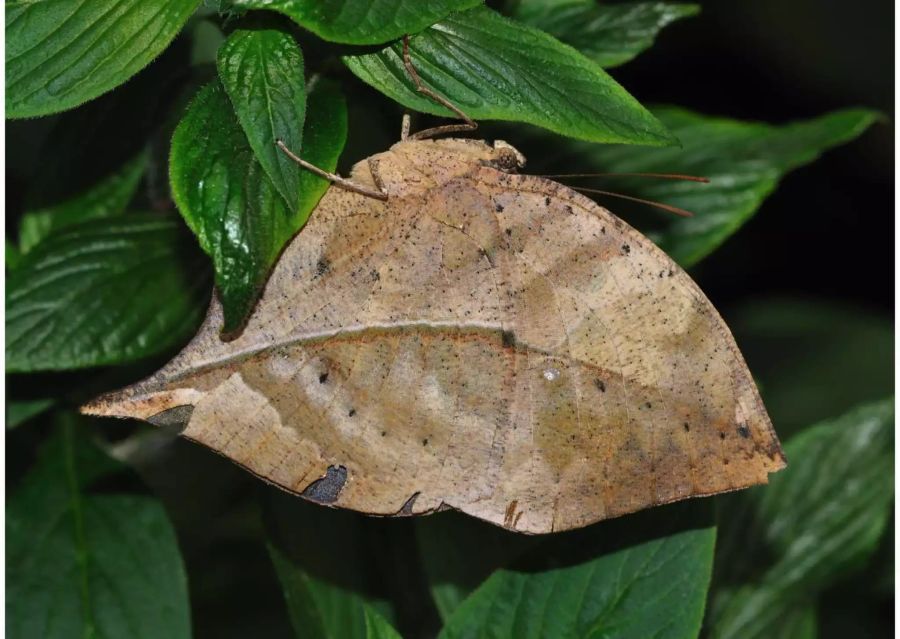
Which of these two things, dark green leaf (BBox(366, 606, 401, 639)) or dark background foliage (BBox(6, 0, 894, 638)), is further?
dark background foliage (BBox(6, 0, 894, 638))

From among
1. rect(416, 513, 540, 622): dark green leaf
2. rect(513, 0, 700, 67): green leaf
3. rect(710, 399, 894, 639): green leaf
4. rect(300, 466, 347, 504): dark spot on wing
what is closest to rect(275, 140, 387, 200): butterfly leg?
rect(300, 466, 347, 504): dark spot on wing

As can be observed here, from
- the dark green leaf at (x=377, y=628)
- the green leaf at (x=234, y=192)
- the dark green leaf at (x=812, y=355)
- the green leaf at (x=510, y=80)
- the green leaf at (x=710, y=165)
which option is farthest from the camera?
the dark green leaf at (x=812, y=355)

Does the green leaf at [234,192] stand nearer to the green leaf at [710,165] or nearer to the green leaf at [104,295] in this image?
the green leaf at [104,295]

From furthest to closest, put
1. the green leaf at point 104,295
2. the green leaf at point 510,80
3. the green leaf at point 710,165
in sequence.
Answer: the green leaf at point 710,165
the green leaf at point 104,295
the green leaf at point 510,80

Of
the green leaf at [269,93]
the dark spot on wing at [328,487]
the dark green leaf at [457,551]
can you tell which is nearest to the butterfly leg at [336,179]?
the green leaf at [269,93]

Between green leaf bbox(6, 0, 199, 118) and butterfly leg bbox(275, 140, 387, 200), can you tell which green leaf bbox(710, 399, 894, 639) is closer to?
butterfly leg bbox(275, 140, 387, 200)

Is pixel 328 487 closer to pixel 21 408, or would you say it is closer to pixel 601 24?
pixel 21 408

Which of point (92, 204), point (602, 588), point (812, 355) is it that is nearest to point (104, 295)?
point (92, 204)
